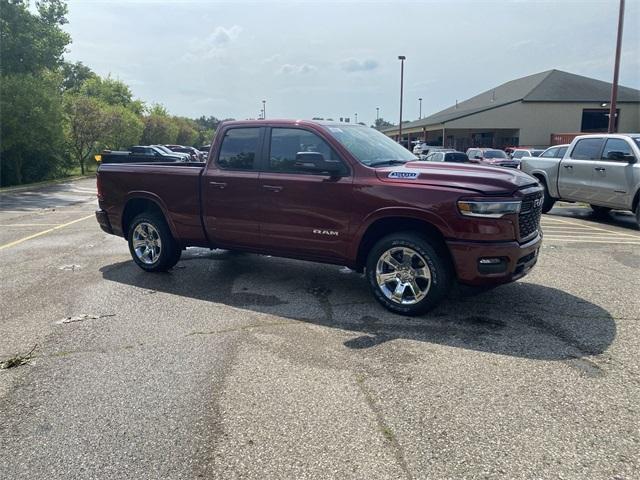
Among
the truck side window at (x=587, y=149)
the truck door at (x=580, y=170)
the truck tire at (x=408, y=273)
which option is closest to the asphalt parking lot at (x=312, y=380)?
the truck tire at (x=408, y=273)

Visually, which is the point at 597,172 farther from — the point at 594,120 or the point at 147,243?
the point at 594,120

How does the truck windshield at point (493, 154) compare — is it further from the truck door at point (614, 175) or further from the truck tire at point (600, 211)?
the truck door at point (614, 175)

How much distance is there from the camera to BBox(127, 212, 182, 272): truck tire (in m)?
6.80

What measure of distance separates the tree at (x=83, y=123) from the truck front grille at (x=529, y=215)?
3189 cm

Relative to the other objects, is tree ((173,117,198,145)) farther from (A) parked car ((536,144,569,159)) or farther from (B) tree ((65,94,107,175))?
(A) parked car ((536,144,569,159))

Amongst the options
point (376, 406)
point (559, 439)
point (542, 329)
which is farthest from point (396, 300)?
point (559, 439)

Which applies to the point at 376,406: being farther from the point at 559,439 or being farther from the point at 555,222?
the point at 555,222

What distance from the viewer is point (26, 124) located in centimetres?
2366

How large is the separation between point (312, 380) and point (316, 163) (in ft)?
7.46

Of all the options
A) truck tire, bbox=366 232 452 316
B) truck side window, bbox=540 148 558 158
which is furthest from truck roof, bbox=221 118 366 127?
truck side window, bbox=540 148 558 158

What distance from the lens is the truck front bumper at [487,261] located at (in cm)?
468

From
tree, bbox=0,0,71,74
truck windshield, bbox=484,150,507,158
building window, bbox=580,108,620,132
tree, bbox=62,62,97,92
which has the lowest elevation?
truck windshield, bbox=484,150,507,158

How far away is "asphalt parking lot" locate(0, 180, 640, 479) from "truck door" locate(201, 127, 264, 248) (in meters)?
0.67

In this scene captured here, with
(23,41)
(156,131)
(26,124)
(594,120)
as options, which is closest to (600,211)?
(26,124)
